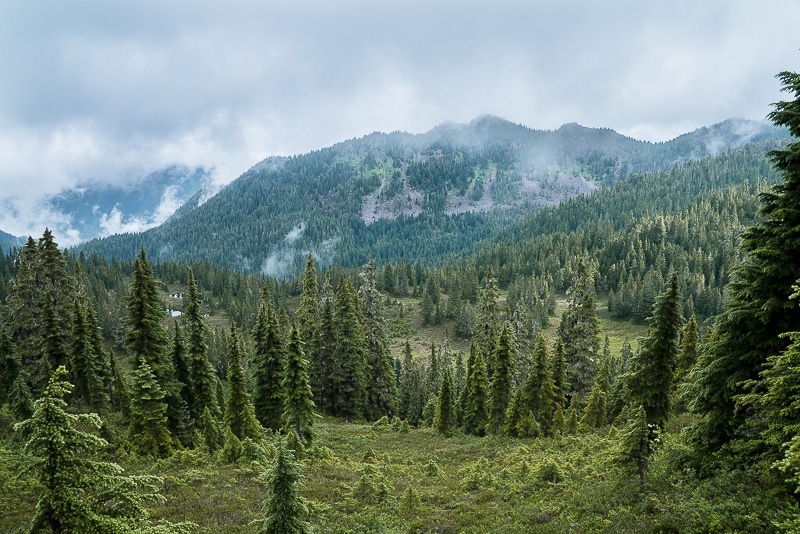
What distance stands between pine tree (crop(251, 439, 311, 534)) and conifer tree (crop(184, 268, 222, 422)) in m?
25.9

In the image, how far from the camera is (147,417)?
2680 cm

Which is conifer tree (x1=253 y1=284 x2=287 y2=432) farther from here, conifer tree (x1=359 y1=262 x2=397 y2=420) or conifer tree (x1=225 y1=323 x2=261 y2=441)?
conifer tree (x1=359 y1=262 x2=397 y2=420)

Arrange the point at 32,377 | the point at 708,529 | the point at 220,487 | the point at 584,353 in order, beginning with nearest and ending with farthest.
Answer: the point at 708,529 < the point at 220,487 < the point at 32,377 < the point at 584,353

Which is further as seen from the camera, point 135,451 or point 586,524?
point 135,451

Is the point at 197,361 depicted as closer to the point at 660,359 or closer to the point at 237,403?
the point at 237,403

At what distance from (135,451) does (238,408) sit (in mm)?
6947

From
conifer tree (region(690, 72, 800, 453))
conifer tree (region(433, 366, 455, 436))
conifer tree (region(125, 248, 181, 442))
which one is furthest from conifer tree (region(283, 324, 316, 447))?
conifer tree (region(690, 72, 800, 453))

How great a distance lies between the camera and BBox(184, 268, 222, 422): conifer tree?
34688 millimetres

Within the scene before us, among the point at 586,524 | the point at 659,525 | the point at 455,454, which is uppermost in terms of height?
the point at 659,525

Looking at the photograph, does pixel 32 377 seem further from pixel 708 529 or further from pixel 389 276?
pixel 389 276

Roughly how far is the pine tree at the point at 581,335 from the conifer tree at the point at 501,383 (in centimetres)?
735

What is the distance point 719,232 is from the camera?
5856 inches

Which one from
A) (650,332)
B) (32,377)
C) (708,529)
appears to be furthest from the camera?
(32,377)

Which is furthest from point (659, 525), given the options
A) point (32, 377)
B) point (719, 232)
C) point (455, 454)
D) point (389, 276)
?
point (719, 232)
